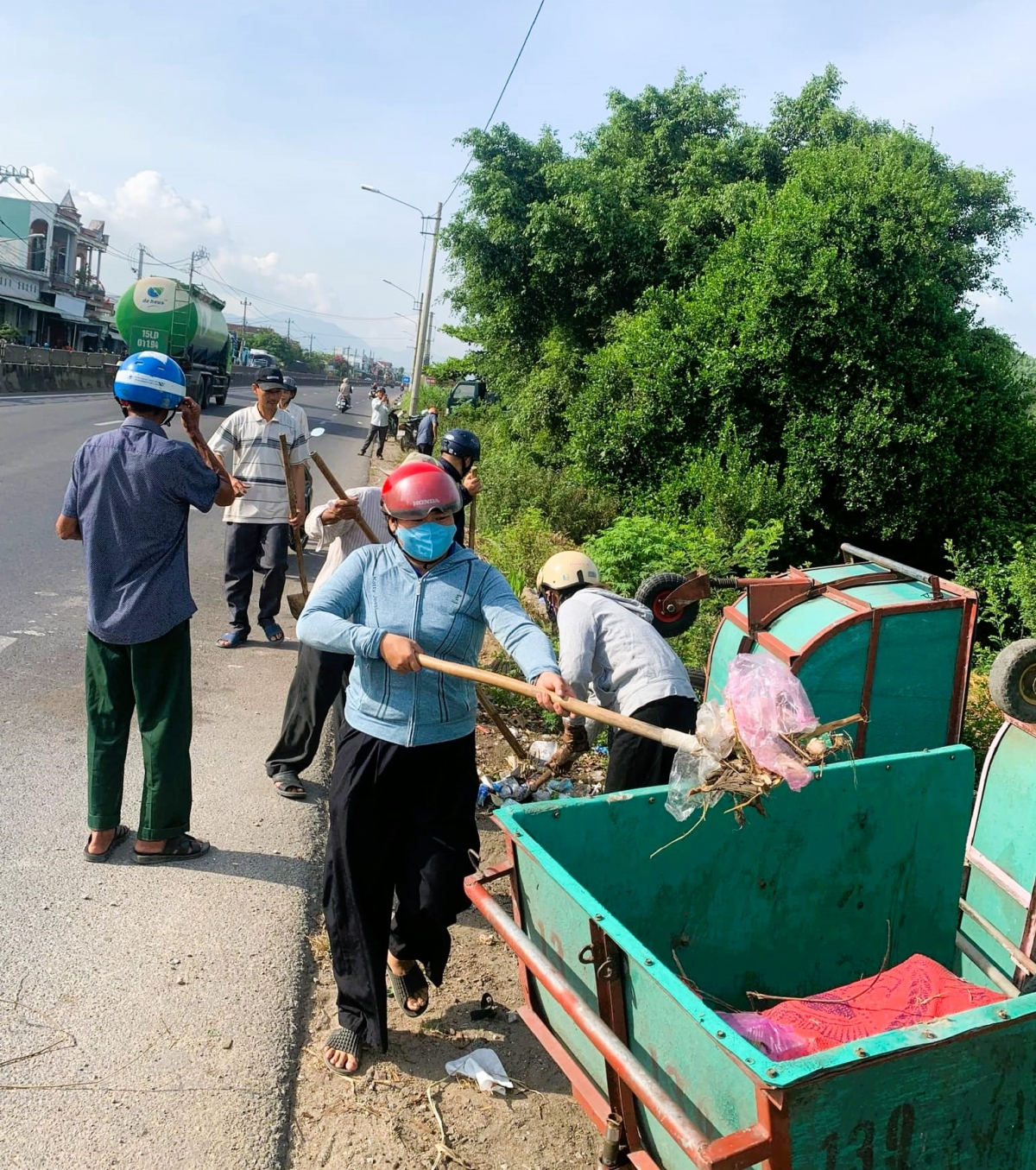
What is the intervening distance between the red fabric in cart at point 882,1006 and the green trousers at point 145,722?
248 centimetres

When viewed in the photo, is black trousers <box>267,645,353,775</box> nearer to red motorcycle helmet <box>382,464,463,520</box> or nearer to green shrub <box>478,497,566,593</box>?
red motorcycle helmet <box>382,464,463,520</box>

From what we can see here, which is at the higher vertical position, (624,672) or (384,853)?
(624,672)

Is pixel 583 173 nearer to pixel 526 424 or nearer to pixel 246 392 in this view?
pixel 526 424

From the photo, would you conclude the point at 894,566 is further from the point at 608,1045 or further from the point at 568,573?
the point at 608,1045

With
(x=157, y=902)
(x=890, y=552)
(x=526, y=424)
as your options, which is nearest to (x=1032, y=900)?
(x=157, y=902)

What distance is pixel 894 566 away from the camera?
5.24 metres

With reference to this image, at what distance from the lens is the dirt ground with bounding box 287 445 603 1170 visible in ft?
9.30

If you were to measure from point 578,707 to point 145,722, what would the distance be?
2.11 metres

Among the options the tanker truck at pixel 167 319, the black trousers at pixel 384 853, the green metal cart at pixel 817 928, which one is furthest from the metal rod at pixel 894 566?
the tanker truck at pixel 167 319

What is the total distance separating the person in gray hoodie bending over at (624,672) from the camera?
3.87 metres

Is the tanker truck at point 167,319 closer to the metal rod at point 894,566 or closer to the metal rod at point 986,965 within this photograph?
the metal rod at point 894,566

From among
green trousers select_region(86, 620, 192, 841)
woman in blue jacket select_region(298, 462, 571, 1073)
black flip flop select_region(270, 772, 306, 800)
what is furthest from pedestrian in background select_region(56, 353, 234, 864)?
woman in blue jacket select_region(298, 462, 571, 1073)

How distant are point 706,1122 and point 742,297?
33.4ft

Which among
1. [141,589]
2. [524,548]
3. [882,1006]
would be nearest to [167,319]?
[524,548]
